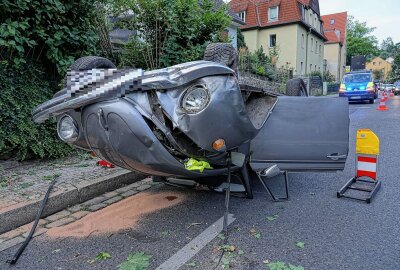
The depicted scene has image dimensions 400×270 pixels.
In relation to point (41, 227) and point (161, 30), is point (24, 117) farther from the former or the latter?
point (161, 30)

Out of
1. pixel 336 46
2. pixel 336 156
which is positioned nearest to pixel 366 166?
pixel 336 156

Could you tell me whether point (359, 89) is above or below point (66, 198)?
above

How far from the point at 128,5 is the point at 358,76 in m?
17.0

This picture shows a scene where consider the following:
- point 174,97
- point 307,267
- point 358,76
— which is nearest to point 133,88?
point 174,97

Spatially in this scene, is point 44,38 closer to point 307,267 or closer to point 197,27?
point 197,27

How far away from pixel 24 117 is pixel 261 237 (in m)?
3.84

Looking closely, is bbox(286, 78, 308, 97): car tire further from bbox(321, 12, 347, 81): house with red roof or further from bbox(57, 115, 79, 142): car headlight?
bbox(321, 12, 347, 81): house with red roof

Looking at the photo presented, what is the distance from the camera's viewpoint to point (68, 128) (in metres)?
3.20

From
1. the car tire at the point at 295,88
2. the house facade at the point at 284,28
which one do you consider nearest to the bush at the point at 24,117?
the car tire at the point at 295,88

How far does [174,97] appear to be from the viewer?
2764 mm

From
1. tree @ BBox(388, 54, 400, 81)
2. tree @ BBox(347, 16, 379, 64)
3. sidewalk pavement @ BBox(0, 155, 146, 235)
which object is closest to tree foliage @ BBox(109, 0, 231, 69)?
sidewalk pavement @ BBox(0, 155, 146, 235)

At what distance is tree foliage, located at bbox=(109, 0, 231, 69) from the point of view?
7.32m

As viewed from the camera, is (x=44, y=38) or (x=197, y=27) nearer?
(x=44, y=38)

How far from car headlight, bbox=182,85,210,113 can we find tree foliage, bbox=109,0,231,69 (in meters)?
4.80
